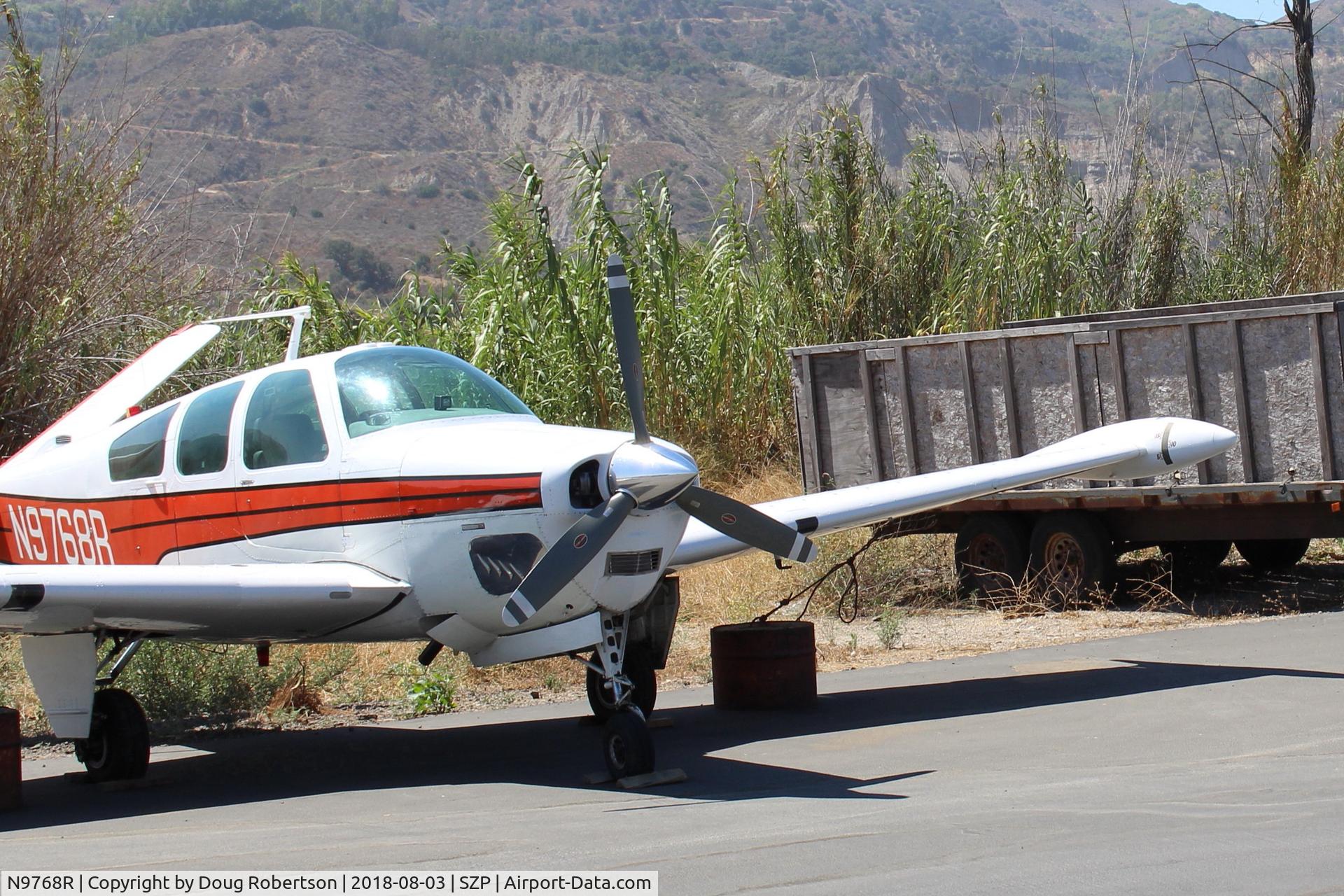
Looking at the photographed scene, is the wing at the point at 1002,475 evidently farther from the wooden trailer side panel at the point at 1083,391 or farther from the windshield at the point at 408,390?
the wooden trailer side panel at the point at 1083,391

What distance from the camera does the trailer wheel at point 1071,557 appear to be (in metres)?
12.5

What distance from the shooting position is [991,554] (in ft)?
44.3

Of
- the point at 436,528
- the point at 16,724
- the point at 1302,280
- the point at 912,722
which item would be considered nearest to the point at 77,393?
the point at 16,724

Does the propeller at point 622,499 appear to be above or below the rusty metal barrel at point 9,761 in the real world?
above

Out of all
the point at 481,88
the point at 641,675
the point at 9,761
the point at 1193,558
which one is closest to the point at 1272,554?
the point at 1193,558

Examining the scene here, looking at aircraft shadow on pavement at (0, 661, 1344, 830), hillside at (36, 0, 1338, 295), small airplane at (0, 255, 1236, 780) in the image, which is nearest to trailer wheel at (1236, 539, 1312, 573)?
aircraft shadow on pavement at (0, 661, 1344, 830)

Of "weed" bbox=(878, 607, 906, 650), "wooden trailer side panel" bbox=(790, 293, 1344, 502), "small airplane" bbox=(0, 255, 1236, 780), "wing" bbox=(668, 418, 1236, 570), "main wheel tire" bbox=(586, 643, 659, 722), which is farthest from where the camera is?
"weed" bbox=(878, 607, 906, 650)

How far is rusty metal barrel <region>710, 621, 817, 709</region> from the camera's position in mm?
9297

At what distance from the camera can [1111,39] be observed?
142 meters

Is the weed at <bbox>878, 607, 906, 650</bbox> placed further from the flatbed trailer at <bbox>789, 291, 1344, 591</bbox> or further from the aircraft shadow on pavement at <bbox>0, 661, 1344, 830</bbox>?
the aircraft shadow on pavement at <bbox>0, 661, 1344, 830</bbox>

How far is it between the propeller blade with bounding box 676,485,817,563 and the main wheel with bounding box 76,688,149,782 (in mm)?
3461

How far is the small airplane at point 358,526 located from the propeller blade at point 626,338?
15 mm

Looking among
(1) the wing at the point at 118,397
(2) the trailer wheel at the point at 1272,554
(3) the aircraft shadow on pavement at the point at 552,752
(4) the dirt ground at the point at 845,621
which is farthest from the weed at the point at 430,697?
(2) the trailer wheel at the point at 1272,554

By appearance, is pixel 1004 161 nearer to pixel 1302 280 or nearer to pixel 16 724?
pixel 1302 280
